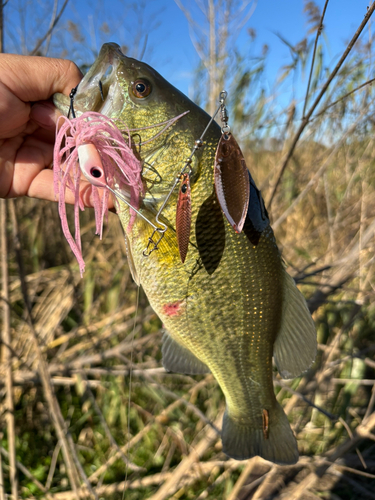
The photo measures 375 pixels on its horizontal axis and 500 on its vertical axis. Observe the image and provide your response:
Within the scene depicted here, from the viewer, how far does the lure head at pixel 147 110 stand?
0.90 metres

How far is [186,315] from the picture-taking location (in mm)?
989

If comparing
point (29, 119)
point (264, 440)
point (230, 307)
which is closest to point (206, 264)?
point (230, 307)

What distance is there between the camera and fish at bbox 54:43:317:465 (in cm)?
90

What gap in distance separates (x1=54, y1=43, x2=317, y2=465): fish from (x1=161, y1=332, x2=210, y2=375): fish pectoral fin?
9cm

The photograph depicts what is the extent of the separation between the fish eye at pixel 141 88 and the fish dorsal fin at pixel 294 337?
0.66 metres

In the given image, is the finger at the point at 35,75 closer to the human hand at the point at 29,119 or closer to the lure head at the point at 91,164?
the human hand at the point at 29,119

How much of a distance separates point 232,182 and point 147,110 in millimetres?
373

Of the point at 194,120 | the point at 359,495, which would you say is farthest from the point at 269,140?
the point at 359,495

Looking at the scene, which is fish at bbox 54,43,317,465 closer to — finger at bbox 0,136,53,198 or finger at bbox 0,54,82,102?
finger at bbox 0,54,82,102

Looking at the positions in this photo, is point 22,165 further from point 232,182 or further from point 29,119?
point 232,182

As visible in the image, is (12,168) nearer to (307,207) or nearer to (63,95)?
(63,95)

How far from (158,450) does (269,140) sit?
2.64 m

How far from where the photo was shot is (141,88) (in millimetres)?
900

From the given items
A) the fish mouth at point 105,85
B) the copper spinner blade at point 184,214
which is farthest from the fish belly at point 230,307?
the fish mouth at point 105,85
